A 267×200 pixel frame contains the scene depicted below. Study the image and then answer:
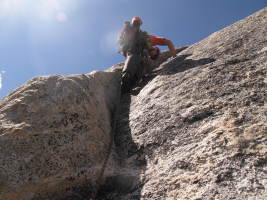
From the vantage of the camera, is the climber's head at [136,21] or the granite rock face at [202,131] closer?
the granite rock face at [202,131]

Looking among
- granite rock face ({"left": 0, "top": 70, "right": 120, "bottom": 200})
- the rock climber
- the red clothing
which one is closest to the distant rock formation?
granite rock face ({"left": 0, "top": 70, "right": 120, "bottom": 200})

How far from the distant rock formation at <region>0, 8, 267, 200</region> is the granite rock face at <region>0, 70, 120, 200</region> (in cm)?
2

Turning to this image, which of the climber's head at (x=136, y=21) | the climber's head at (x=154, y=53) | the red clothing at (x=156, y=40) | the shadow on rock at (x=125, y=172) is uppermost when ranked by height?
the climber's head at (x=136, y=21)

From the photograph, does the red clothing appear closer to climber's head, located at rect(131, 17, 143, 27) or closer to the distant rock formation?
climber's head, located at rect(131, 17, 143, 27)

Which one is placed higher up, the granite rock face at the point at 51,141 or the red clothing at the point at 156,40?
the red clothing at the point at 156,40

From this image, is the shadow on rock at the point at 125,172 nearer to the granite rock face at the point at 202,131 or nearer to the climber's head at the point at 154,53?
the granite rock face at the point at 202,131

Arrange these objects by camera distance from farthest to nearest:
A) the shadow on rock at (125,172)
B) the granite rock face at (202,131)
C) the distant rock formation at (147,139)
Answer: the shadow on rock at (125,172), the distant rock formation at (147,139), the granite rock face at (202,131)

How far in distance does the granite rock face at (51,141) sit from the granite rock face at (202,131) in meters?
0.54

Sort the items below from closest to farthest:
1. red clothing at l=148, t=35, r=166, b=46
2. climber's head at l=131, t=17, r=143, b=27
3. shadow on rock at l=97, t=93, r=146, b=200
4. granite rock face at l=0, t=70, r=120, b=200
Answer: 1. granite rock face at l=0, t=70, r=120, b=200
2. shadow on rock at l=97, t=93, r=146, b=200
3. climber's head at l=131, t=17, r=143, b=27
4. red clothing at l=148, t=35, r=166, b=46

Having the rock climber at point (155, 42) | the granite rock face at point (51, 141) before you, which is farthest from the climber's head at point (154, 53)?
the granite rock face at point (51, 141)

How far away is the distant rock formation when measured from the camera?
3.82 metres

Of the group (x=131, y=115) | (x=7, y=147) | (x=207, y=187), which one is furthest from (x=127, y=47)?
(x=207, y=187)

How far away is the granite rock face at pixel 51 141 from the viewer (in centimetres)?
Result: 415

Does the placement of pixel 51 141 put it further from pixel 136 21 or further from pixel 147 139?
pixel 136 21
